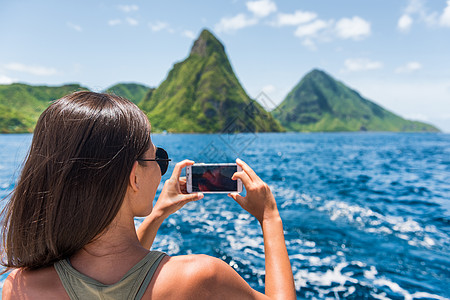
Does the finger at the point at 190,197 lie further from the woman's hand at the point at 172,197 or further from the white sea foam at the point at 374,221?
the white sea foam at the point at 374,221

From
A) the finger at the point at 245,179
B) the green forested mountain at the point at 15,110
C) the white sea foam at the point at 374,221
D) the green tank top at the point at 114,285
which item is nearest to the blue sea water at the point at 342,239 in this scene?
the white sea foam at the point at 374,221

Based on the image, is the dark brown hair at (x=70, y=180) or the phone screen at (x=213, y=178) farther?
the phone screen at (x=213, y=178)

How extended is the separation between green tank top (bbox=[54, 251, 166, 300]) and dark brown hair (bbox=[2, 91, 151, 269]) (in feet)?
0.50

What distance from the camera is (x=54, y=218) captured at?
1.34 metres

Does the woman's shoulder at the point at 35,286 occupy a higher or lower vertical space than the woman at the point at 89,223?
lower

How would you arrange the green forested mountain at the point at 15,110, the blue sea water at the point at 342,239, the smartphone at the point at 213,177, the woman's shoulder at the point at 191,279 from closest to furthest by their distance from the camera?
the woman's shoulder at the point at 191,279 < the smartphone at the point at 213,177 < the blue sea water at the point at 342,239 < the green forested mountain at the point at 15,110

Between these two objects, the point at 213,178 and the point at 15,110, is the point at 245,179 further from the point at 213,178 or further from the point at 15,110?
the point at 15,110

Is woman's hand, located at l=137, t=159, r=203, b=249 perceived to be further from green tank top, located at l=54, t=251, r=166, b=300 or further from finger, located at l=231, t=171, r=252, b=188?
green tank top, located at l=54, t=251, r=166, b=300

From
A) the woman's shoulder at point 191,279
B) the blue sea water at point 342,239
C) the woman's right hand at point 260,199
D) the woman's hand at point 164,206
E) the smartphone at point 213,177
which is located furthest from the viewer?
the blue sea water at point 342,239

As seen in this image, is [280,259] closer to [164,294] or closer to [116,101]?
[164,294]

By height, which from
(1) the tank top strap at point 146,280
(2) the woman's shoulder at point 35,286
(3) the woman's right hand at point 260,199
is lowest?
(2) the woman's shoulder at point 35,286

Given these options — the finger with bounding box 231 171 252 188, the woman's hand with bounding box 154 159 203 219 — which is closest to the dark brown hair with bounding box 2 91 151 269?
the finger with bounding box 231 171 252 188

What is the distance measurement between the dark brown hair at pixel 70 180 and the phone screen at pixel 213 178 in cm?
150

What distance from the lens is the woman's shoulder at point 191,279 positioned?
4.13 feet
